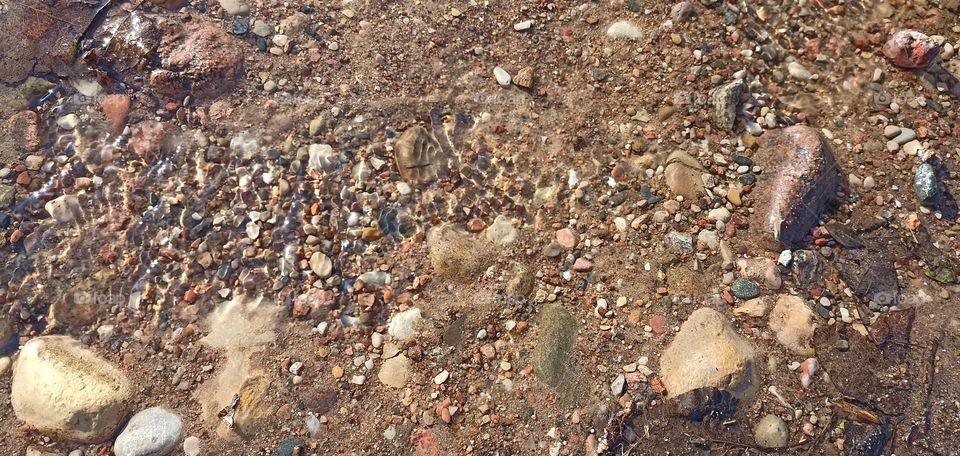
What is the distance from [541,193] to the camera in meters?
3.81

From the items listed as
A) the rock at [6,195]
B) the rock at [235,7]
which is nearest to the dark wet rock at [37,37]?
the rock at [6,195]

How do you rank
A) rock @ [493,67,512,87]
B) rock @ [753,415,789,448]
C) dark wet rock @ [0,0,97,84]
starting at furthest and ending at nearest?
rock @ [493,67,512,87]
dark wet rock @ [0,0,97,84]
rock @ [753,415,789,448]

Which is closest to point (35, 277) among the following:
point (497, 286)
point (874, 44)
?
point (497, 286)

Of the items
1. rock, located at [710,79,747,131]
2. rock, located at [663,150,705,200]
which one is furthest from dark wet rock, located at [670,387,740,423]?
rock, located at [710,79,747,131]

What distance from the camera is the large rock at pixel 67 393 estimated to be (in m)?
3.21

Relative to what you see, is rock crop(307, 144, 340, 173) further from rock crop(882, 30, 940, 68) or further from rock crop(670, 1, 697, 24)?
rock crop(882, 30, 940, 68)

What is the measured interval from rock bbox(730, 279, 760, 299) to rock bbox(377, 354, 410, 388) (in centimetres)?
202

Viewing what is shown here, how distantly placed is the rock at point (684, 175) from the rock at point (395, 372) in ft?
6.64

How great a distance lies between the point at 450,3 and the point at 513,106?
0.97 meters

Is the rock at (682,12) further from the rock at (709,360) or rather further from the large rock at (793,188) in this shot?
the rock at (709,360)

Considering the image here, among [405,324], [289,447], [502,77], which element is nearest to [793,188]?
[502,77]

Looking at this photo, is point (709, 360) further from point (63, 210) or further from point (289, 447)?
point (63, 210)

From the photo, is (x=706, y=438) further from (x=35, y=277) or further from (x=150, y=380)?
(x=35, y=277)

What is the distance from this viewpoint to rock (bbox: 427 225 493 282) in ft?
11.8
